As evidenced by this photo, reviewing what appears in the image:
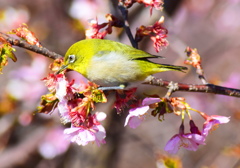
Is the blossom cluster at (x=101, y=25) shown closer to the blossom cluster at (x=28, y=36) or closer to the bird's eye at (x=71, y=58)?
the bird's eye at (x=71, y=58)

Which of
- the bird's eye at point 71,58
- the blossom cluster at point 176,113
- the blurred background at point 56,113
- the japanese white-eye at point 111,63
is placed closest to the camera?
the blossom cluster at point 176,113

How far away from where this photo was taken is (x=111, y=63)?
222 centimetres

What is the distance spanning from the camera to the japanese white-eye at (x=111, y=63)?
2.16 metres

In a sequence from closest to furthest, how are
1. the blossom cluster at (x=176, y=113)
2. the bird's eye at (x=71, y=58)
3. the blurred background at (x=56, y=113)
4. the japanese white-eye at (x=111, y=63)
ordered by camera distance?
the blossom cluster at (x=176, y=113)
the bird's eye at (x=71, y=58)
the japanese white-eye at (x=111, y=63)
the blurred background at (x=56, y=113)

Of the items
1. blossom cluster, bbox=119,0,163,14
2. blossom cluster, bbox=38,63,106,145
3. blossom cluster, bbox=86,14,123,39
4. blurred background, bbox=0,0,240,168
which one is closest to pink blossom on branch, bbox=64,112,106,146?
blossom cluster, bbox=38,63,106,145

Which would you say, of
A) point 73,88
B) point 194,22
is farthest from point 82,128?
point 194,22

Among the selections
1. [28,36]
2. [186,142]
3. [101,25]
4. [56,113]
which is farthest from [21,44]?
[56,113]

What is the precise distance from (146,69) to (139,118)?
0.36 metres

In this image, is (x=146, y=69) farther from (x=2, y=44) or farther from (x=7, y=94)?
(x=7, y=94)

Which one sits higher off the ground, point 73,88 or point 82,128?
point 73,88

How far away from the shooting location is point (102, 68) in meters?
2.19

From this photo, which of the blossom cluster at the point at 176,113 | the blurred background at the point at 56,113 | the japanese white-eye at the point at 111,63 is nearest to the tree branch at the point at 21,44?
the japanese white-eye at the point at 111,63

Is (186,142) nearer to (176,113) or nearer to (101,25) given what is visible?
(176,113)

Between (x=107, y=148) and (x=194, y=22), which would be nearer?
(x=107, y=148)
